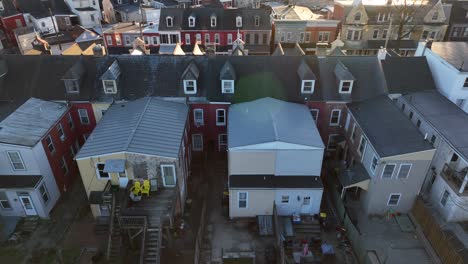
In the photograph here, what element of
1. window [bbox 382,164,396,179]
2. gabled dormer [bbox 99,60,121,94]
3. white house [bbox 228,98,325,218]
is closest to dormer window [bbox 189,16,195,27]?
gabled dormer [bbox 99,60,121,94]

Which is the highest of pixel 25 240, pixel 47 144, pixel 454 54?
pixel 454 54

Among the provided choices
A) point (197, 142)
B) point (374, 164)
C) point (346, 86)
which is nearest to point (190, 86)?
point (197, 142)

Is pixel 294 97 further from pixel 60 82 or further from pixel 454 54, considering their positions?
pixel 60 82

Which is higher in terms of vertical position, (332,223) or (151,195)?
(151,195)

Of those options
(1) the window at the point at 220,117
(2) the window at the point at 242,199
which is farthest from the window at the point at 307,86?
(2) the window at the point at 242,199

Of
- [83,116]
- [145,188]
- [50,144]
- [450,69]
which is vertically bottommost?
[145,188]

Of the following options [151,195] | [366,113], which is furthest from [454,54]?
[151,195]

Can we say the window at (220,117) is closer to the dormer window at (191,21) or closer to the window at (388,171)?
the window at (388,171)

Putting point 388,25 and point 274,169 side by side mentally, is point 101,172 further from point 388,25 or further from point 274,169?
point 388,25
